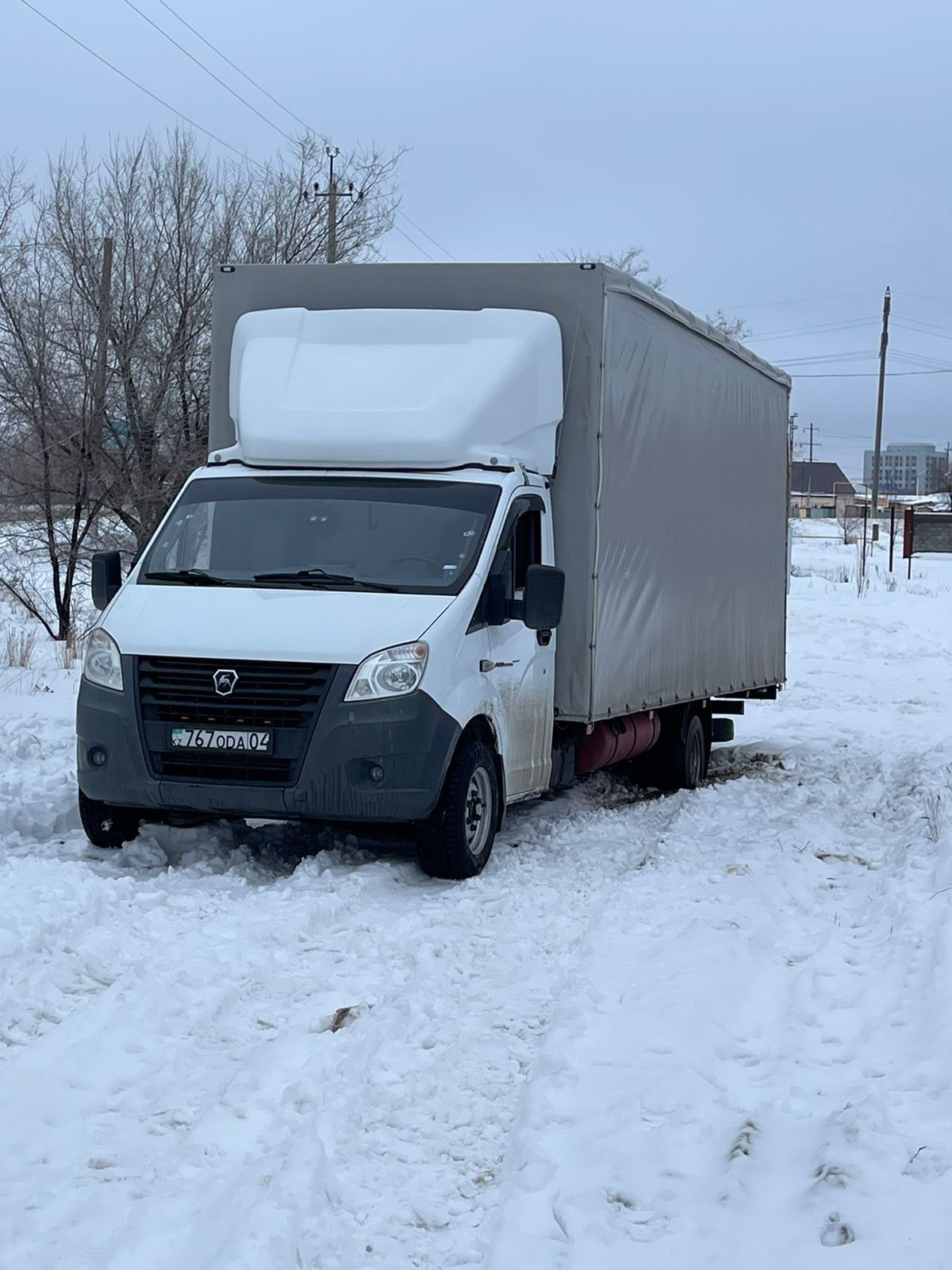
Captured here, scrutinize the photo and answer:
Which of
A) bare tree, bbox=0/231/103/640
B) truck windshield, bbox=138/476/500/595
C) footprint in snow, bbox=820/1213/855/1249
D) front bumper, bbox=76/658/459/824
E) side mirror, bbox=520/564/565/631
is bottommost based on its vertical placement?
footprint in snow, bbox=820/1213/855/1249

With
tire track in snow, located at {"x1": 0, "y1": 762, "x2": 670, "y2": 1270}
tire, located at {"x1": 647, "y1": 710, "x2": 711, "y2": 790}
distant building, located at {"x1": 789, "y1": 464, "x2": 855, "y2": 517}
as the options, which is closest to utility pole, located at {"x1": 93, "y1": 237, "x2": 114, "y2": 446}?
tire, located at {"x1": 647, "y1": 710, "x2": 711, "y2": 790}

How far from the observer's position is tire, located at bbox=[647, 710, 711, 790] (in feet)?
39.9

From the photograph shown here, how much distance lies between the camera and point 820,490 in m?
168

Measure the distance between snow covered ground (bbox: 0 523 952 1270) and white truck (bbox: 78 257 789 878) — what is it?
597 mm

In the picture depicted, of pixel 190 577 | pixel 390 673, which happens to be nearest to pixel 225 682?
pixel 390 673

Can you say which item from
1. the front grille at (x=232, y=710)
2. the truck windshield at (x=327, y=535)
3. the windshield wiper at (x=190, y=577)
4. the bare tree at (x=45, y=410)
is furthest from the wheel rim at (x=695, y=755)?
the bare tree at (x=45, y=410)

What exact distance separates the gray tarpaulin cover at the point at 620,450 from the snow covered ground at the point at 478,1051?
1.43 metres

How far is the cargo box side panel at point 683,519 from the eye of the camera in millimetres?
9820

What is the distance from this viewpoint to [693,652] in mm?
11883

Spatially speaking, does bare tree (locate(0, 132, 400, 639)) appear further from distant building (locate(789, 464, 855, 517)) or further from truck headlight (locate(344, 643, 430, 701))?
distant building (locate(789, 464, 855, 517))

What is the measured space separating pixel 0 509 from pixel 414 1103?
16712mm

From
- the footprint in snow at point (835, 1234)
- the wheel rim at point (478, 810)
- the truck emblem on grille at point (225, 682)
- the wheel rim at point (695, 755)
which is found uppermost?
the truck emblem on grille at point (225, 682)

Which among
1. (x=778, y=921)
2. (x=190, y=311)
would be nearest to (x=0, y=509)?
(x=190, y=311)

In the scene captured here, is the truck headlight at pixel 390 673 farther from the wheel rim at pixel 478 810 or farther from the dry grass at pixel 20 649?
the dry grass at pixel 20 649
